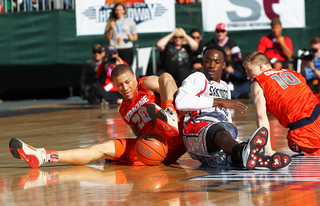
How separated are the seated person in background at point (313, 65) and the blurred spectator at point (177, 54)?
246 cm

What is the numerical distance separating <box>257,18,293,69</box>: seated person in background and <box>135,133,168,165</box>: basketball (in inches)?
261

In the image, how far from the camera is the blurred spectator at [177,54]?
35.3 feet

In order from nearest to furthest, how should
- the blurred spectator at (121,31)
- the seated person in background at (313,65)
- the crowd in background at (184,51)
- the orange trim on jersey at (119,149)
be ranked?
the orange trim on jersey at (119,149)
the seated person in background at (313,65)
the crowd in background at (184,51)
the blurred spectator at (121,31)

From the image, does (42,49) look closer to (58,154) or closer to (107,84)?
(107,84)

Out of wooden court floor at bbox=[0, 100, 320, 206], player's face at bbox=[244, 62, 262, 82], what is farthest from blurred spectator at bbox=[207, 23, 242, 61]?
player's face at bbox=[244, 62, 262, 82]

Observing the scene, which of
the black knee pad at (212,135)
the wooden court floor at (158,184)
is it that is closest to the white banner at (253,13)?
the wooden court floor at (158,184)

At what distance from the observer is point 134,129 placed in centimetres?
458

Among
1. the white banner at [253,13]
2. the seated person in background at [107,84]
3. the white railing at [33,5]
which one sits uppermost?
the white railing at [33,5]

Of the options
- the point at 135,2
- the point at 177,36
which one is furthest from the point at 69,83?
the point at 177,36

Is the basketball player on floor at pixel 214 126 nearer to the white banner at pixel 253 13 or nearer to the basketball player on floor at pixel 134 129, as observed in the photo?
the basketball player on floor at pixel 134 129

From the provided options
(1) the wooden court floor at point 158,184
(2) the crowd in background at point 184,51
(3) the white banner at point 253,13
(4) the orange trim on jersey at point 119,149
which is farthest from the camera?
(3) the white banner at point 253,13

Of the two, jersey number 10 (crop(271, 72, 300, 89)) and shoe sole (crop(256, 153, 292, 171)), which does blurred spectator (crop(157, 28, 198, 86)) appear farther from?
shoe sole (crop(256, 153, 292, 171))

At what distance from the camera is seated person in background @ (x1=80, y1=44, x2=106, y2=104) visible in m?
11.9

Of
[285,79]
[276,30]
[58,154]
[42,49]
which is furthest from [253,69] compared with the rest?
[42,49]
